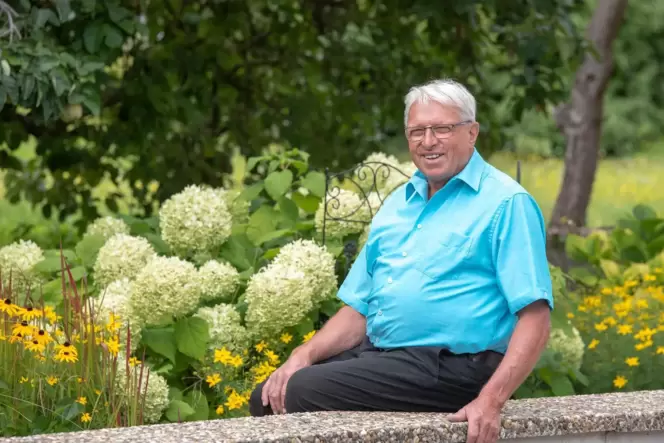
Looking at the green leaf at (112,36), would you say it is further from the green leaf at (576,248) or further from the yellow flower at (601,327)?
the green leaf at (576,248)

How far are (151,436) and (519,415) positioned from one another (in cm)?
98

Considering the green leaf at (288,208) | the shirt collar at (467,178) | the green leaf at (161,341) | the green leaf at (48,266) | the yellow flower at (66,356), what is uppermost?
the shirt collar at (467,178)

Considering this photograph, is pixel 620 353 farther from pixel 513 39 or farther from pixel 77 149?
pixel 77 149

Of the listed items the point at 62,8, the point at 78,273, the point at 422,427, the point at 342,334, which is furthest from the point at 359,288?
the point at 62,8

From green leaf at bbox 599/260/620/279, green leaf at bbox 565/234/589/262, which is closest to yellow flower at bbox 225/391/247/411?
green leaf at bbox 599/260/620/279

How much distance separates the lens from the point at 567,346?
4.33 metres

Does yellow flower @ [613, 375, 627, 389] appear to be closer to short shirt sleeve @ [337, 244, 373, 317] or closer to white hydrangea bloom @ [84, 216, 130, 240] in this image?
short shirt sleeve @ [337, 244, 373, 317]

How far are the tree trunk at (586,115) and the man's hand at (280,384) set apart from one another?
5486 millimetres

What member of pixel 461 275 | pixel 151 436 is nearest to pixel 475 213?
pixel 461 275

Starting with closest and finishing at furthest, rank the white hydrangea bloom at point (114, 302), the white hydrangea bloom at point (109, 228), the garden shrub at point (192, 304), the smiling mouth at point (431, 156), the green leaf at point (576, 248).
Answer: the smiling mouth at point (431, 156)
the garden shrub at point (192, 304)
the white hydrangea bloom at point (114, 302)
the white hydrangea bloom at point (109, 228)
the green leaf at point (576, 248)

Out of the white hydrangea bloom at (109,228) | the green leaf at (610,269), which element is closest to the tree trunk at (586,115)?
the green leaf at (610,269)

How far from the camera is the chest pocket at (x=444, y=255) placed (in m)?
2.93

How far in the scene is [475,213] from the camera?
2963 mm

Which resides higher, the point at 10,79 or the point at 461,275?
the point at 10,79
